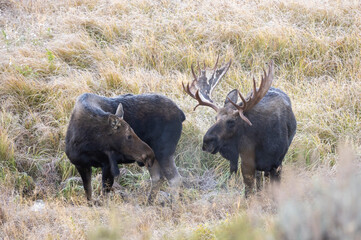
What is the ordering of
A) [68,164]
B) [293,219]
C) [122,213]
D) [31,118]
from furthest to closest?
[31,118], [68,164], [122,213], [293,219]

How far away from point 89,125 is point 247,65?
170 inches

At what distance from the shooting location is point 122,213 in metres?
6.23

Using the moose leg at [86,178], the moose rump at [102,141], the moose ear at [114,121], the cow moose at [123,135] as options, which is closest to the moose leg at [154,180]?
the cow moose at [123,135]

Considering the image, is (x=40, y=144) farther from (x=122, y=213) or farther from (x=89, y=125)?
(x=122, y=213)

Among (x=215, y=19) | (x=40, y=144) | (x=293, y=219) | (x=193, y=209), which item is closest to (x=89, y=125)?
(x=193, y=209)

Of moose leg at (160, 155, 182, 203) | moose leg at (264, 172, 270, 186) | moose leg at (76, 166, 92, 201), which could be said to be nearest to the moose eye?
moose leg at (264, 172, 270, 186)

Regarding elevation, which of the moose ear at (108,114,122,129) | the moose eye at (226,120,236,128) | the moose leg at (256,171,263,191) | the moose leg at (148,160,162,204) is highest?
the moose eye at (226,120,236,128)

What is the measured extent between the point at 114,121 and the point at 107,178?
0.71 m

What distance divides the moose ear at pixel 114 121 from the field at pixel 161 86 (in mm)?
860

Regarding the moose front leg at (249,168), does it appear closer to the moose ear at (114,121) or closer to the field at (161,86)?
the field at (161,86)

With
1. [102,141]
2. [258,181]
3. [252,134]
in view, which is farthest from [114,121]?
[258,181]

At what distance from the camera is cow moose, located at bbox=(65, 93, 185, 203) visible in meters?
6.58

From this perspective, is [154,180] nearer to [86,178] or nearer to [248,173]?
[86,178]

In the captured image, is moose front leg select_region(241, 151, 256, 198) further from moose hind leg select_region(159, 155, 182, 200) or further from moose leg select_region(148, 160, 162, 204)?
moose leg select_region(148, 160, 162, 204)
